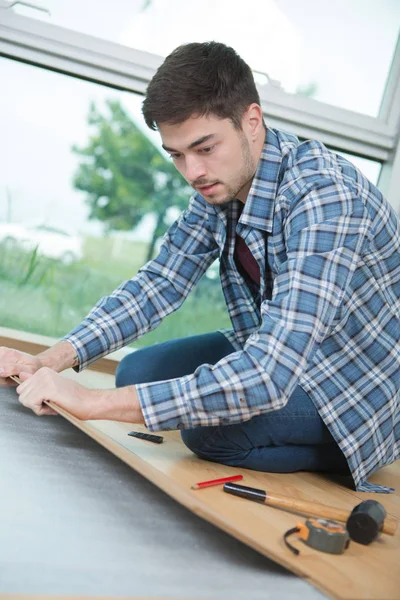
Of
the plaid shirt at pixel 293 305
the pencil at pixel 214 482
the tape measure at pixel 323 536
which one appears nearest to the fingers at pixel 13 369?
the plaid shirt at pixel 293 305

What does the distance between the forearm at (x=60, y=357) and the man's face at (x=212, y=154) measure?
517 mm

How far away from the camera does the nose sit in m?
1.64

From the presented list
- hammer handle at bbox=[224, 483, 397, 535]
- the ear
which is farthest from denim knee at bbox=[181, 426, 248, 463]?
the ear

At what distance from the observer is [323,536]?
3.98ft

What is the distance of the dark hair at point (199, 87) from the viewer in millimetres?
1586

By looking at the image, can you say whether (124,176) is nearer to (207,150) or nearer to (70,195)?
(70,195)

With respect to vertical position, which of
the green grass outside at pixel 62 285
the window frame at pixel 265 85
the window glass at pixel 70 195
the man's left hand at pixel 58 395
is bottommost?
the man's left hand at pixel 58 395

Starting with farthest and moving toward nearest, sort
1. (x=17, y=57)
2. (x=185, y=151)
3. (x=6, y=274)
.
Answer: (x=6, y=274), (x=17, y=57), (x=185, y=151)

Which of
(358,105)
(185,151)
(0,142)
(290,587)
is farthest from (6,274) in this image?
(290,587)

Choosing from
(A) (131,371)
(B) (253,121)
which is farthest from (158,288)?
(B) (253,121)

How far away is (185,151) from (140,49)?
3.98 ft

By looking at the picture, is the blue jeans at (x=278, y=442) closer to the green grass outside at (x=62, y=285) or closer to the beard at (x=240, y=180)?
the beard at (x=240, y=180)

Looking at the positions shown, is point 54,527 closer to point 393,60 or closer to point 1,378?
point 1,378

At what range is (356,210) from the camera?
153 centimetres
